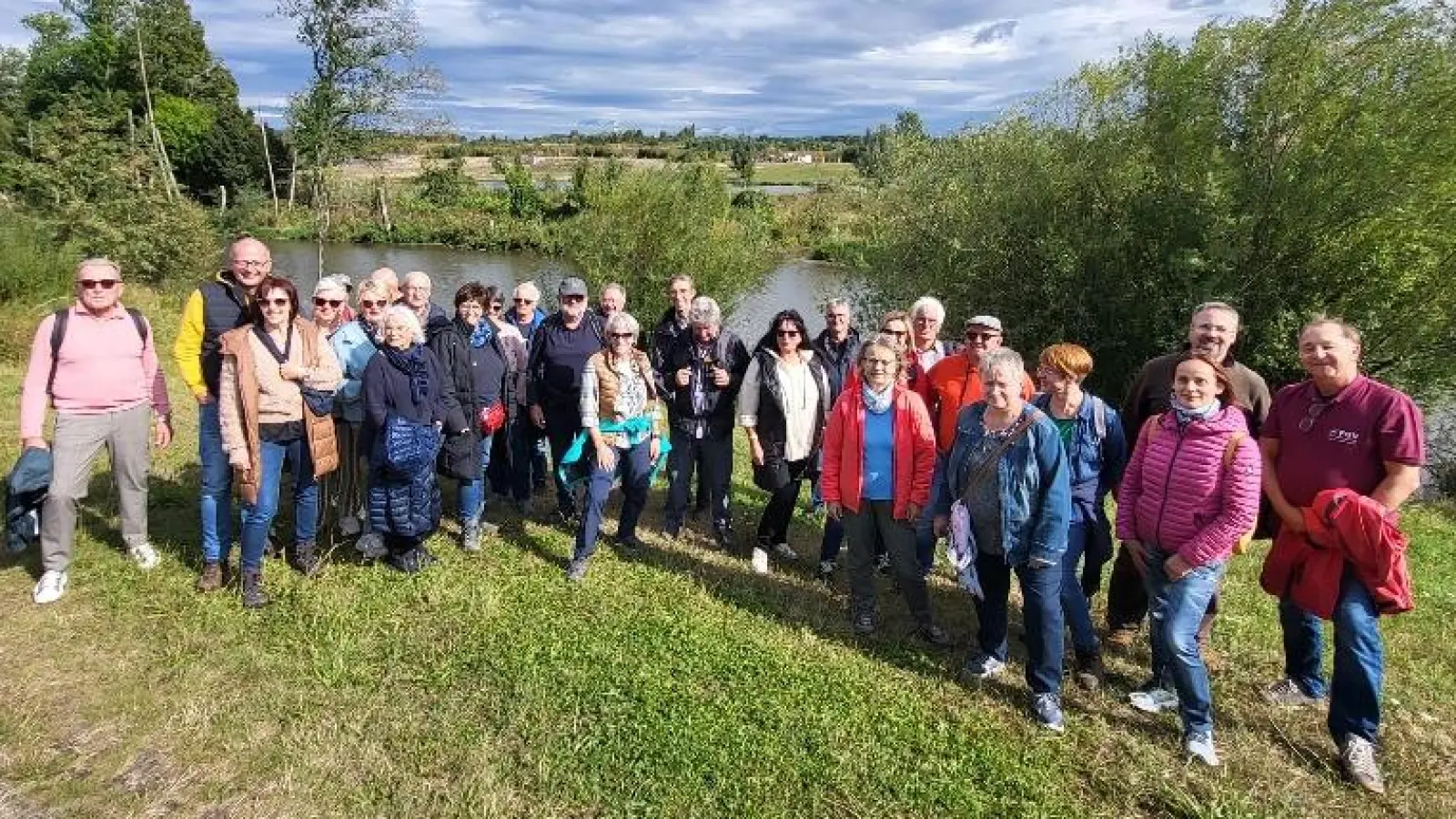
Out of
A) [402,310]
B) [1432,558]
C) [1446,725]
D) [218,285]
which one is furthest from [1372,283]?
[218,285]

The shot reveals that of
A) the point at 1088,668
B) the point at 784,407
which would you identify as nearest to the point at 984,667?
the point at 1088,668

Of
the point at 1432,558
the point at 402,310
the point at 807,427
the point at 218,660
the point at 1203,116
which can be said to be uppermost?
the point at 1203,116

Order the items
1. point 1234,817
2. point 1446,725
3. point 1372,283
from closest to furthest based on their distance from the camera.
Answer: point 1234,817
point 1446,725
point 1372,283

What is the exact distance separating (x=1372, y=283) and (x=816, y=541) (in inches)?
357

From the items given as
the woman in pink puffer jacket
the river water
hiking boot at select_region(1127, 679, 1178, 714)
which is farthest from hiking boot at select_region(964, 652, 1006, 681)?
the river water

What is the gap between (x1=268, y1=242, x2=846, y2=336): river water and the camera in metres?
23.3

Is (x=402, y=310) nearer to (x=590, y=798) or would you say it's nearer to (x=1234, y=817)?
(x=590, y=798)

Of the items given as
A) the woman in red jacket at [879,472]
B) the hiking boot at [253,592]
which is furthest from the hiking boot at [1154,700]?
the hiking boot at [253,592]

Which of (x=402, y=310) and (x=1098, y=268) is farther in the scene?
(x=1098, y=268)

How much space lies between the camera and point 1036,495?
362 cm

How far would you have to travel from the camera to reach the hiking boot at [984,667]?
4.03 m

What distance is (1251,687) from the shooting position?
406 cm

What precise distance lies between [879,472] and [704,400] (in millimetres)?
1623

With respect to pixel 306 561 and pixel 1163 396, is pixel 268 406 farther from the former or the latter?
pixel 1163 396
